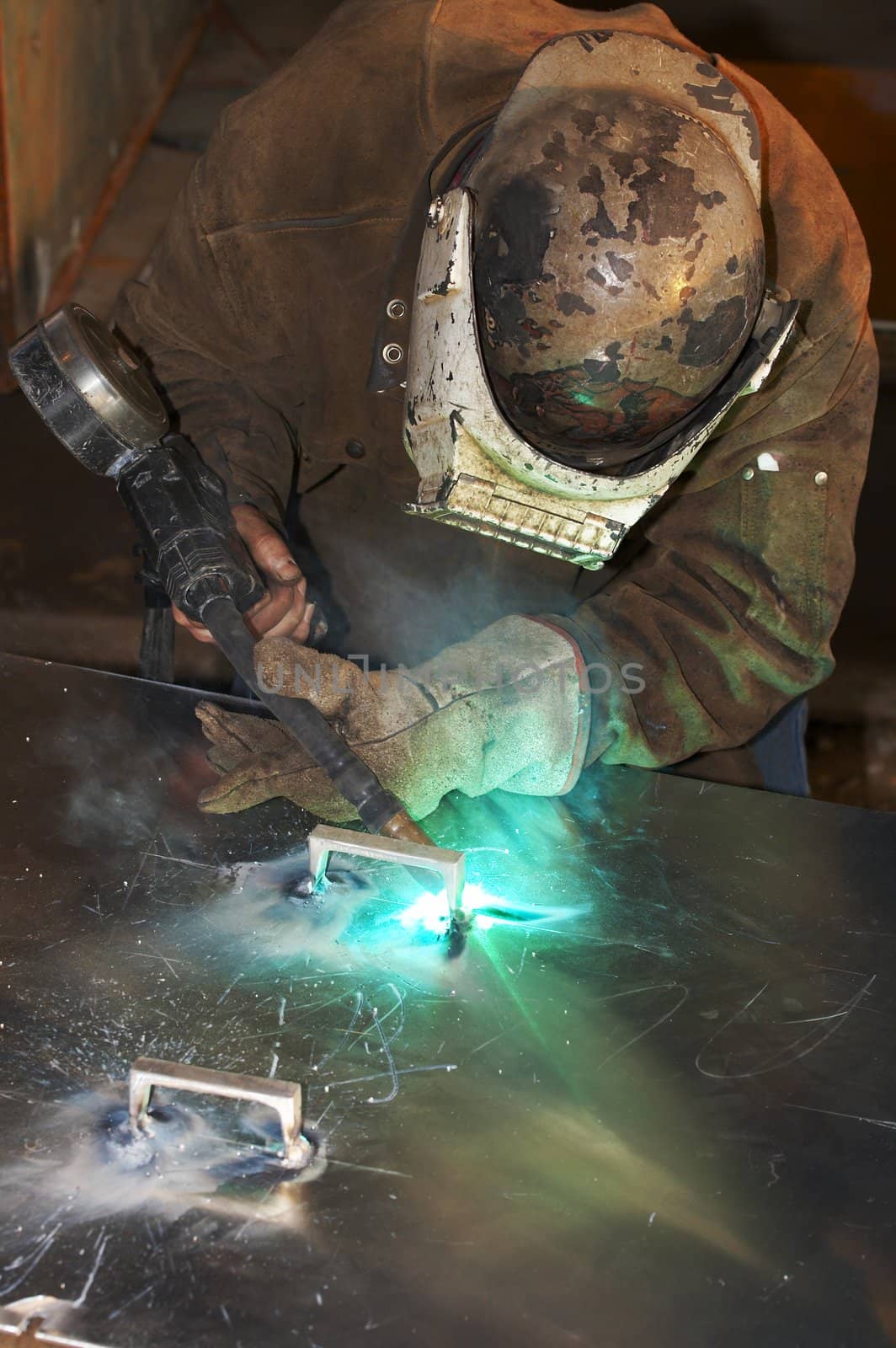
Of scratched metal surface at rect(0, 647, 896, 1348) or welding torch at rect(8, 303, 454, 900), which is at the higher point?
welding torch at rect(8, 303, 454, 900)

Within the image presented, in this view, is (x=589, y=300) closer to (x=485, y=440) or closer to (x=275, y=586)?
(x=485, y=440)

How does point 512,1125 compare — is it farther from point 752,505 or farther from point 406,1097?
point 752,505

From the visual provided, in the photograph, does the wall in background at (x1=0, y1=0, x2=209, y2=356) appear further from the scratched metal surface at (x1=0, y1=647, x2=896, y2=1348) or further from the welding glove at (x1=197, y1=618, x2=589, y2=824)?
the welding glove at (x1=197, y1=618, x2=589, y2=824)

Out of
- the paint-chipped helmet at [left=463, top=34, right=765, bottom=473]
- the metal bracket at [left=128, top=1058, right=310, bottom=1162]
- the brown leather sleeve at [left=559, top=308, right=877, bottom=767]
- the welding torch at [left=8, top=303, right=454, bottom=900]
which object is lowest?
the brown leather sleeve at [left=559, top=308, right=877, bottom=767]

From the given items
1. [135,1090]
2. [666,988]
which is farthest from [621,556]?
[135,1090]

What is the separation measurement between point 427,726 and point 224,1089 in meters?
0.58

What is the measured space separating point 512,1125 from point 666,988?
0.26 metres

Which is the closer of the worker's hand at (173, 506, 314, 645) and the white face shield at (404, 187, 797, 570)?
the white face shield at (404, 187, 797, 570)

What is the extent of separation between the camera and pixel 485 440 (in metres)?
1.38

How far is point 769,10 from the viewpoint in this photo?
199 inches

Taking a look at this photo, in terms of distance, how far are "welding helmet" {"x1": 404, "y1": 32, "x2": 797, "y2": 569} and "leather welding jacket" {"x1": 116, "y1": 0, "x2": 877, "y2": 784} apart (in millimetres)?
231

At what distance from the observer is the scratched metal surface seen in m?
0.92

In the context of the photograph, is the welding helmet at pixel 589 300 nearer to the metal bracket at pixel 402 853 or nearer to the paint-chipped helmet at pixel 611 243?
the paint-chipped helmet at pixel 611 243

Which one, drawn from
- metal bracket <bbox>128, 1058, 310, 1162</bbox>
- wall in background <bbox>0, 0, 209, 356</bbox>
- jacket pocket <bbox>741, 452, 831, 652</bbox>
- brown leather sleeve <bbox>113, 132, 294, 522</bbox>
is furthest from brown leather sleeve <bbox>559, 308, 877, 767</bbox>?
wall in background <bbox>0, 0, 209, 356</bbox>
